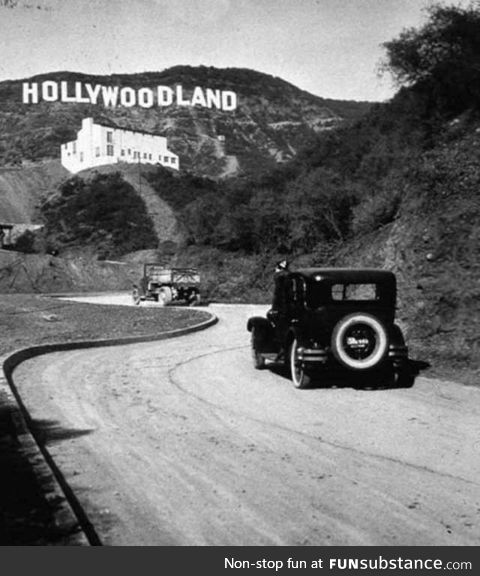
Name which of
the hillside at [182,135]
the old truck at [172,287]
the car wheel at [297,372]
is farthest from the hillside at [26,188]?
the car wheel at [297,372]

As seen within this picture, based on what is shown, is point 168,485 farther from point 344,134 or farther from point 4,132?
point 4,132

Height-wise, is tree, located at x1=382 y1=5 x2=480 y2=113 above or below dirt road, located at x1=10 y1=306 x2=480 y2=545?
above

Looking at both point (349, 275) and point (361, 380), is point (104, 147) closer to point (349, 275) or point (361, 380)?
point (349, 275)

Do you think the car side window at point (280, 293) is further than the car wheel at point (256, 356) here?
No

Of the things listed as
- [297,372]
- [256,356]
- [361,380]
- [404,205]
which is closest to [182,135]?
[404,205]

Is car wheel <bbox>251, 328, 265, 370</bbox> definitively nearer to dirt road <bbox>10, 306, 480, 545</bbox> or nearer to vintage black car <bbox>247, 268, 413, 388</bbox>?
vintage black car <bbox>247, 268, 413, 388</bbox>

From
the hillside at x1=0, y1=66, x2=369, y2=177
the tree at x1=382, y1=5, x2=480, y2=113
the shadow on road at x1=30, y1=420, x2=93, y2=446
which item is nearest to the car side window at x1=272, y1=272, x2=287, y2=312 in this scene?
the shadow on road at x1=30, y1=420, x2=93, y2=446

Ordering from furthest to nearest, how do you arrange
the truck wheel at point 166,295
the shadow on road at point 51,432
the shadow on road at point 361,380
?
the truck wheel at point 166,295
the shadow on road at point 361,380
the shadow on road at point 51,432
